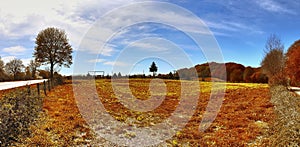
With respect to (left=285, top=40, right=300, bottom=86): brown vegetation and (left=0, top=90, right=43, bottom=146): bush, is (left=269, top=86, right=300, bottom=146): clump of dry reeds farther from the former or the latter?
(left=285, top=40, right=300, bottom=86): brown vegetation

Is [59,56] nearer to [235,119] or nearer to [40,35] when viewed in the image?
[40,35]

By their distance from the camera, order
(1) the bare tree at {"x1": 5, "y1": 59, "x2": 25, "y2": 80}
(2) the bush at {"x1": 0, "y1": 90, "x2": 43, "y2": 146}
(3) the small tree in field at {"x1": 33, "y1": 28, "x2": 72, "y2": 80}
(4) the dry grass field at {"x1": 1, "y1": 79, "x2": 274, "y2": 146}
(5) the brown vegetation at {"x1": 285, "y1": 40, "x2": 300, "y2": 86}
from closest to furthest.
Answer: (2) the bush at {"x1": 0, "y1": 90, "x2": 43, "y2": 146} < (4) the dry grass field at {"x1": 1, "y1": 79, "x2": 274, "y2": 146} < (5) the brown vegetation at {"x1": 285, "y1": 40, "x2": 300, "y2": 86} < (3) the small tree in field at {"x1": 33, "y1": 28, "x2": 72, "y2": 80} < (1) the bare tree at {"x1": 5, "y1": 59, "x2": 25, "y2": 80}

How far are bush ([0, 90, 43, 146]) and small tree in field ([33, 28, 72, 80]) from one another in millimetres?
35910

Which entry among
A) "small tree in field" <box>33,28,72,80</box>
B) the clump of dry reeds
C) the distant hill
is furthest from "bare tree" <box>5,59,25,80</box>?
the clump of dry reeds

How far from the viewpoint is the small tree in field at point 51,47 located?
46.0 meters

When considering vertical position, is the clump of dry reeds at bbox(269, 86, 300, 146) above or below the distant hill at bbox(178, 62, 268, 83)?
below

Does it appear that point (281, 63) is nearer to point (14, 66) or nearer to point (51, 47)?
point (51, 47)

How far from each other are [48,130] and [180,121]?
749 cm

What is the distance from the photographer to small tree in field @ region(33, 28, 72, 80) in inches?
1812

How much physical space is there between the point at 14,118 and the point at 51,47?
39502 millimetres

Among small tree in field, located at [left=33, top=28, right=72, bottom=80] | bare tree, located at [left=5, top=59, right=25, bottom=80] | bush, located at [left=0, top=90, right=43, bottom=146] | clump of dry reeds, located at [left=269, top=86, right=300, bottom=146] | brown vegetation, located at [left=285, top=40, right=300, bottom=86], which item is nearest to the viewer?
bush, located at [left=0, top=90, right=43, bottom=146]

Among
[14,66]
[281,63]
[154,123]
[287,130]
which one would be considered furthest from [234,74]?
[287,130]

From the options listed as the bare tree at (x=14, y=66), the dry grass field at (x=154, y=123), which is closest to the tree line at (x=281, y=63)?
the dry grass field at (x=154, y=123)

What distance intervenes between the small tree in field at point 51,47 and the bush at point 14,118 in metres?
35.9
